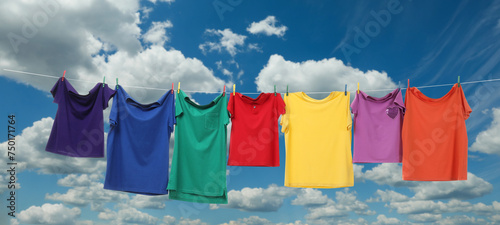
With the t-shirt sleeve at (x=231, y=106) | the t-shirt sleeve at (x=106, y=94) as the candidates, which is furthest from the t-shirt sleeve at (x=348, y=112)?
the t-shirt sleeve at (x=106, y=94)

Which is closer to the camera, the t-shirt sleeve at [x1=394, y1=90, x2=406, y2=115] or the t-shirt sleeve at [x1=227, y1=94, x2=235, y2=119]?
the t-shirt sleeve at [x1=394, y1=90, x2=406, y2=115]

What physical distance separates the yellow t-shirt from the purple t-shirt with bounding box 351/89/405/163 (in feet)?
0.64

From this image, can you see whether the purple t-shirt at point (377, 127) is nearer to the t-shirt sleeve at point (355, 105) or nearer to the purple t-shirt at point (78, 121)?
the t-shirt sleeve at point (355, 105)

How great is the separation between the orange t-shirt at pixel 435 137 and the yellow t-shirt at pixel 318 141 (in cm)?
106

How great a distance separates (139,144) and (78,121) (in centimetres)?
120

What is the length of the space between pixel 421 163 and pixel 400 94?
4.15 feet

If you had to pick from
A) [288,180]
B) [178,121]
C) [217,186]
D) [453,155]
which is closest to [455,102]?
[453,155]

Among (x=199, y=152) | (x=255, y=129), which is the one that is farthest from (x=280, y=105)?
(x=199, y=152)

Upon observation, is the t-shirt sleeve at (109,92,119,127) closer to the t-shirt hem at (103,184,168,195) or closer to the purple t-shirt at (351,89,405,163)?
the t-shirt hem at (103,184,168,195)

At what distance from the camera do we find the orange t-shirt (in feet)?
22.7

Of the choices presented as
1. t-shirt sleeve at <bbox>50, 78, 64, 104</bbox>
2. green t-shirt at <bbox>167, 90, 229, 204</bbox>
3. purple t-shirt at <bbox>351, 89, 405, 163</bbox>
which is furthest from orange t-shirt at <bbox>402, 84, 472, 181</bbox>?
t-shirt sleeve at <bbox>50, 78, 64, 104</bbox>

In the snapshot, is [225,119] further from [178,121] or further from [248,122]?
[178,121]

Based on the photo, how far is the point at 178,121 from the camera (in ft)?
24.0

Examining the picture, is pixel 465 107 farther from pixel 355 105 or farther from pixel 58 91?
pixel 58 91
